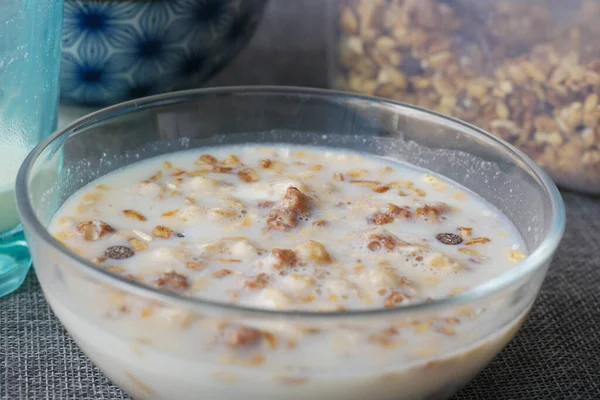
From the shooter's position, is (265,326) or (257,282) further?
(257,282)

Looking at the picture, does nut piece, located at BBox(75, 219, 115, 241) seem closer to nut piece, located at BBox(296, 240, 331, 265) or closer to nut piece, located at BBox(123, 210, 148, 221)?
nut piece, located at BBox(123, 210, 148, 221)

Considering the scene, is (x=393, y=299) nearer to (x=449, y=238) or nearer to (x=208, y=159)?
(x=449, y=238)

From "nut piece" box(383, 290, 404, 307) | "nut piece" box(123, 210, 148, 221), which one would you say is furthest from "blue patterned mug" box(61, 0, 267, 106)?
"nut piece" box(383, 290, 404, 307)

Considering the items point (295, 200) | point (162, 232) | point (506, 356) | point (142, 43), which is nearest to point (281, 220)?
point (295, 200)

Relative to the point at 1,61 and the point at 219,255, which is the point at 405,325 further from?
the point at 1,61

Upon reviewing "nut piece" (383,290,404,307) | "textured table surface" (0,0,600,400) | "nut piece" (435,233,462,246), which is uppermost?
"nut piece" (383,290,404,307)

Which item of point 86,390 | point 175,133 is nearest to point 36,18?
point 175,133
